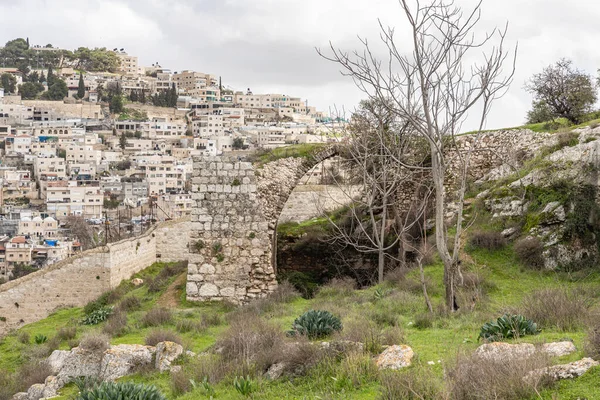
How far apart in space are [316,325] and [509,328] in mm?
2381

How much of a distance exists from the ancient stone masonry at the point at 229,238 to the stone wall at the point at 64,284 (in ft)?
23.8

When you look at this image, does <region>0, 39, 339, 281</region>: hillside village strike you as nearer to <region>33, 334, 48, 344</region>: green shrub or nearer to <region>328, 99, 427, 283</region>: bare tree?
<region>328, 99, 427, 283</region>: bare tree

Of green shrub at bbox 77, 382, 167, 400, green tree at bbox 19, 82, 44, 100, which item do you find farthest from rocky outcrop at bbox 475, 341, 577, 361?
green tree at bbox 19, 82, 44, 100

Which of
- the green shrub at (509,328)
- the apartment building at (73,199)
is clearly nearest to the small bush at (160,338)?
the green shrub at (509,328)

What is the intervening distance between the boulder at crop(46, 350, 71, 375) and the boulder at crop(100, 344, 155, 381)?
839mm

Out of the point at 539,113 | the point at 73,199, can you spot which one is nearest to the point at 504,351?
the point at 539,113

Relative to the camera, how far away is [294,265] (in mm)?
19328

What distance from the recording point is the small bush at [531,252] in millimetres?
13047

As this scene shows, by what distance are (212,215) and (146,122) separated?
158068 mm

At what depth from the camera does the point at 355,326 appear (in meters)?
7.85

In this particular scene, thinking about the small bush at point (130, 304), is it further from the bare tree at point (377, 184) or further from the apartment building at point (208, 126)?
the apartment building at point (208, 126)

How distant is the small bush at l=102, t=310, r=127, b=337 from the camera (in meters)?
11.8

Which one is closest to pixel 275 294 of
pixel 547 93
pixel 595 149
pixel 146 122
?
pixel 595 149

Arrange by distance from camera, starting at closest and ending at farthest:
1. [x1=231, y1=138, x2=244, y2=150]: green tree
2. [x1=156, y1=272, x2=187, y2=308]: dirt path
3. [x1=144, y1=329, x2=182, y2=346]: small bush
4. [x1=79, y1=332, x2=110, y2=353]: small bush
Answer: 1. [x1=79, y1=332, x2=110, y2=353]: small bush
2. [x1=144, y1=329, x2=182, y2=346]: small bush
3. [x1=156, y1=272, x2=187, y2=308]: dirt path
4. [x1=231, y1=138, x2=244, y2=150]: green tree
